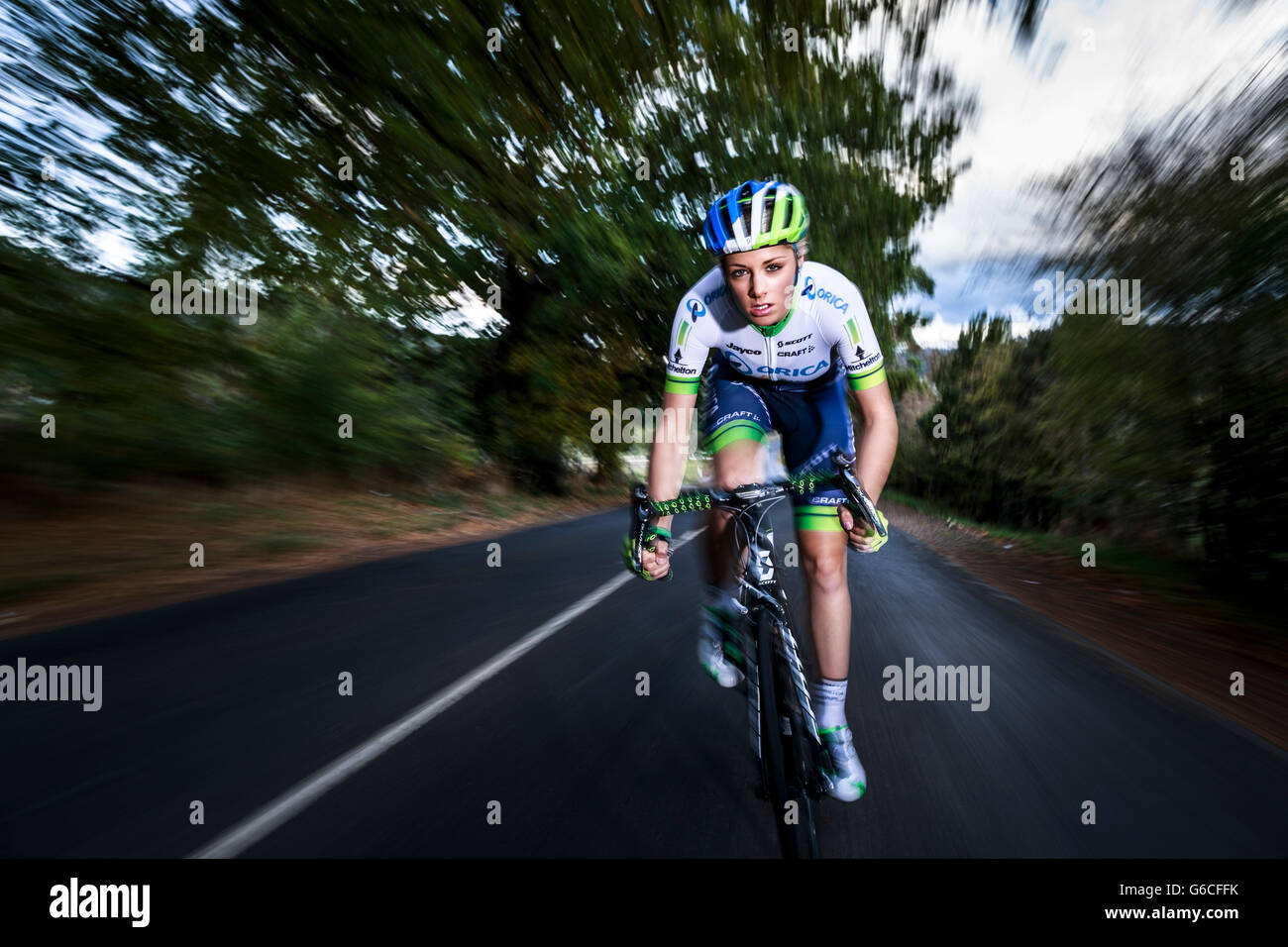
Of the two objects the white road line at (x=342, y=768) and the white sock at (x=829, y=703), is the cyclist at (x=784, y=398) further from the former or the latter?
the white road line at (x=342, y=768)

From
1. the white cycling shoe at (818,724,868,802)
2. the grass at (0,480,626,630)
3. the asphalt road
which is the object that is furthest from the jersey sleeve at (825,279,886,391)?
the grass at (0,480,626,630)

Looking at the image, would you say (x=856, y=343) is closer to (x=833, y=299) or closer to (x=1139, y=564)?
(x=833, y=299)

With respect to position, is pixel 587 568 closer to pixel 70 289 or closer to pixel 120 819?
pixel 70 289

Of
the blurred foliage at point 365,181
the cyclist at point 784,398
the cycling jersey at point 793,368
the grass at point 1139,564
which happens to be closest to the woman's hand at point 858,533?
the cyclist at point 784,398

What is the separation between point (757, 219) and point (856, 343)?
584 mm

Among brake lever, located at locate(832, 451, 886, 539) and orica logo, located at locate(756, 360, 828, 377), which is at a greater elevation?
orica logo, located at locate(756, 360, 828, 377)

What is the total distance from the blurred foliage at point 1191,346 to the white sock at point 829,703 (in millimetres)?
6155

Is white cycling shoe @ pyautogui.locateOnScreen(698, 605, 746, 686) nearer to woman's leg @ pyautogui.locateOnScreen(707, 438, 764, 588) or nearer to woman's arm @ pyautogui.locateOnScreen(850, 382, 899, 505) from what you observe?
woman's leg @ pyautogui.locateOnScreen(707, 438, 764, 588)

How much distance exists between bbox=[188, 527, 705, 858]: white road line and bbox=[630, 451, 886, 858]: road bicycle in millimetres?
608

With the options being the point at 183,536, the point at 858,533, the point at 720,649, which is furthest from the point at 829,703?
the point at 183,536

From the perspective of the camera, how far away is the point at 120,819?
2.79m

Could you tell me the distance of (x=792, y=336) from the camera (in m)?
2.96

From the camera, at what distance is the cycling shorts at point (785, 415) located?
3197 millimetres

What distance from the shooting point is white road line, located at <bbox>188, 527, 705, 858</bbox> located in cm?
267
